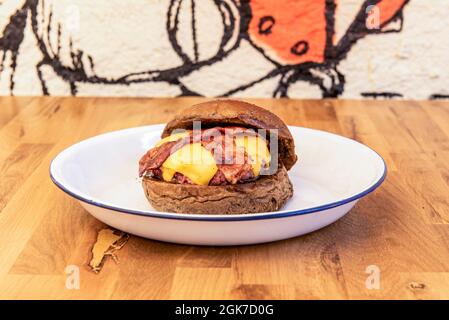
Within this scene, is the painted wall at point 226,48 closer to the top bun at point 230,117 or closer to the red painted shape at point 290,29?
the red painted shape at point 290,29

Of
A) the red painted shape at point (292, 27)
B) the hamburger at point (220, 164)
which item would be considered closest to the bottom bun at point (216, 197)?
the hamburger at point (220, 164)

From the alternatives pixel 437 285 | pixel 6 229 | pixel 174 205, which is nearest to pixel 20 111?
pixel 6 229

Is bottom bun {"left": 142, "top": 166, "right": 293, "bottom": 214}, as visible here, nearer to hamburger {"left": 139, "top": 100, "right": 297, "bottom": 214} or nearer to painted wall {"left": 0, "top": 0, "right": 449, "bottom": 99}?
hamburger {"left": 139, "top": 100, "right": 297, "bottom": 214}

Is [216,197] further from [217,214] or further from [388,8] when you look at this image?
[388,8]

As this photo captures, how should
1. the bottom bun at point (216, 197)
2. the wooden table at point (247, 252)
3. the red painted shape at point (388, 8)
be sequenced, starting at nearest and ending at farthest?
the wooden table at point (247, 252) < the bottom bun at point (216, 197) < the red painted shape at point (388, 8)
